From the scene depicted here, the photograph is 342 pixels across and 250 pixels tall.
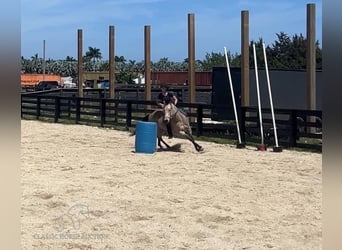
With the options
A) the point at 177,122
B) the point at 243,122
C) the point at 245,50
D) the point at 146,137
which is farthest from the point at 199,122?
the point at 146,137

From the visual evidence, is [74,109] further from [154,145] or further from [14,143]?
[14,143]

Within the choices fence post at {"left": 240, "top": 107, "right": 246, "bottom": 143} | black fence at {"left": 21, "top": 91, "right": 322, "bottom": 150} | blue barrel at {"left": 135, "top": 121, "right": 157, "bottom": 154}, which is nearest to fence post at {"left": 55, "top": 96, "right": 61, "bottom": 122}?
black fence at {"left": 21, "top": 91, "right": 322, "bottom": 150}

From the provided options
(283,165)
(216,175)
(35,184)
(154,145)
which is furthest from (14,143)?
(154,145)

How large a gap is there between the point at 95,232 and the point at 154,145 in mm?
6628

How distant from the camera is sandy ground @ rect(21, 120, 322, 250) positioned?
4.79 metres

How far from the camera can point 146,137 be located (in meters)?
11.4

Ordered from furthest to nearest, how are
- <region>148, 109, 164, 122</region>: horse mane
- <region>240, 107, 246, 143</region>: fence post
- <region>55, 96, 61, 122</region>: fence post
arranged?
<region>55, 96, 61, 122</region>: fence post
<region>240, 107, 246, 143</region>: fence post
<region>148, 109, 164, 122</region>: horse mane

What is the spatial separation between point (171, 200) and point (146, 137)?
16.2 feet

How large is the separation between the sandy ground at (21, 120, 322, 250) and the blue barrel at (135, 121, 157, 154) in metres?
0.30

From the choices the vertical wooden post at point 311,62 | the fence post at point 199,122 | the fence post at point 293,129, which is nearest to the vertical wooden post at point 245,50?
the fence post at point 199,122

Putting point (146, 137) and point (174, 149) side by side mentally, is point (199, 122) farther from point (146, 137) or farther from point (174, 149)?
point (146, 137)

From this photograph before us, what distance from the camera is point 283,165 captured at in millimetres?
9984

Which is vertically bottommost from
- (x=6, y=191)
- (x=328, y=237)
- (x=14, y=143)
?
(x=328, y=237)

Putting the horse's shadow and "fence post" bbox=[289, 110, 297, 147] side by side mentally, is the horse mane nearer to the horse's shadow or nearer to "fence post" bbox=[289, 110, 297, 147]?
the horse's shadow
